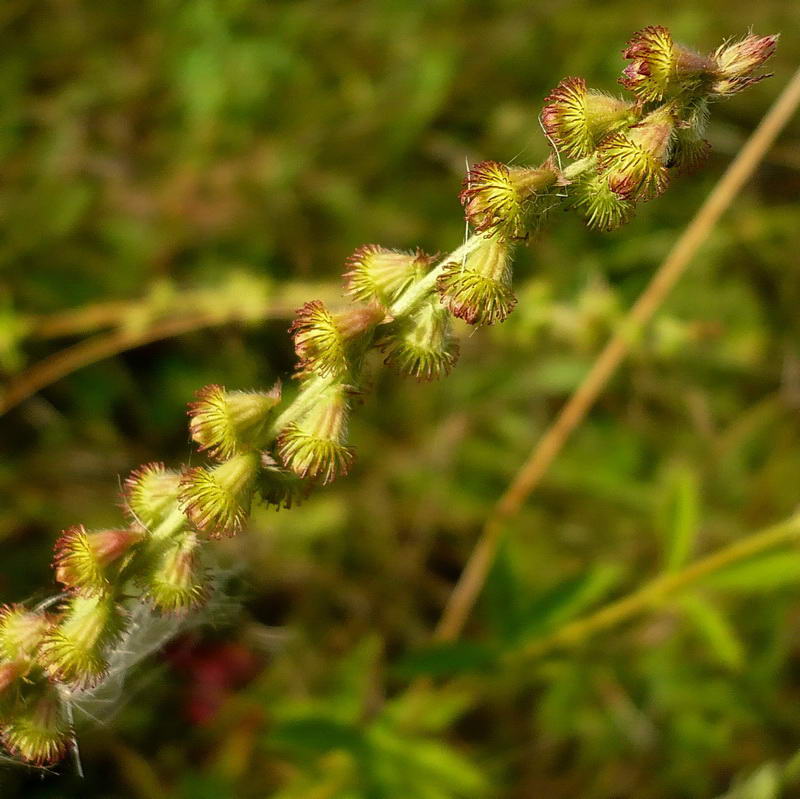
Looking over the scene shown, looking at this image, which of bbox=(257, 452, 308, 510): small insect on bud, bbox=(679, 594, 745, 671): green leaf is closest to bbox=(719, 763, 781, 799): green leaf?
bbox=(679, 594, 745, 671): green leaf

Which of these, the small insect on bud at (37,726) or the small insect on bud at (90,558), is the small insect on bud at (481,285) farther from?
the small insect on bud at (37,726)

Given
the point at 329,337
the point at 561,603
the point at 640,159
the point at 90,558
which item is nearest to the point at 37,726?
the point at 90,558

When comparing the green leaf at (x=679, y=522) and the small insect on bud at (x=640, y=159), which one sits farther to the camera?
the green leaf at (x=679, y=522)

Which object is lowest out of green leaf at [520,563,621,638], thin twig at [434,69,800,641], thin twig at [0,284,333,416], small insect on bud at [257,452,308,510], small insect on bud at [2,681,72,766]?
small insect on bud at [2,681,72,766]

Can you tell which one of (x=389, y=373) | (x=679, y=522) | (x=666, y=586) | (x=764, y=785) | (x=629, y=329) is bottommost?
(x=764, y=785)

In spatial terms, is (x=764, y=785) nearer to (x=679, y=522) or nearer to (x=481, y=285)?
(x=679, y=522)

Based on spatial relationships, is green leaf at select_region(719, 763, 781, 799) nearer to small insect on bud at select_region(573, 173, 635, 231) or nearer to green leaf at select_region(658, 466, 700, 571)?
green leaf at select_region(658, 466, 700, 571)

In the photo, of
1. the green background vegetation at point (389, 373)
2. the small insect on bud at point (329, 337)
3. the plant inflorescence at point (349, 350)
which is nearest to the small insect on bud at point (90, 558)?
the plant inflorescence at point (349, 350)
